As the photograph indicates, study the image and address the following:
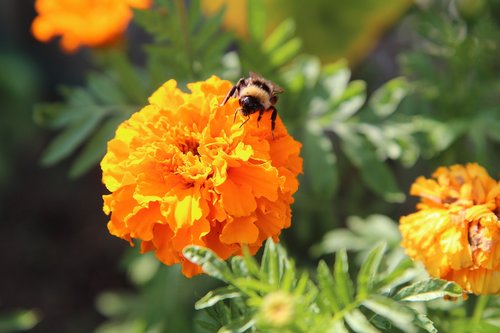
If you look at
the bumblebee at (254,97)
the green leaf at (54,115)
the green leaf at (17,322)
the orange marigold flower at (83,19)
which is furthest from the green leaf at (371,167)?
the green leaf at (17,322)

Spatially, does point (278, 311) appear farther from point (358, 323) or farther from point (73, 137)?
point (73, 137)

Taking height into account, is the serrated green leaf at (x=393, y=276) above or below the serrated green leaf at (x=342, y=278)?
below

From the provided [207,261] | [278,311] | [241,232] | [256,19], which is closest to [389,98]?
[256,19]

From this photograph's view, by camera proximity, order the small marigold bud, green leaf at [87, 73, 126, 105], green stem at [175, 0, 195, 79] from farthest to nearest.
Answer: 1. green leaf at [87, 73, 126, 105]
2. green stem at [175, 0, 195, 79]
3. the small marigold bud

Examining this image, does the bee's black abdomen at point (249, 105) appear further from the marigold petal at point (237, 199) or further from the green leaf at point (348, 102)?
the green leaf at point (348, 102)

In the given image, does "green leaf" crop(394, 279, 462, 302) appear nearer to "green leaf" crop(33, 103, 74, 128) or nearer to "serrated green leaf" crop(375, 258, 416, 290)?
"serrated green leaf" crop(375, 258, 416, 290)

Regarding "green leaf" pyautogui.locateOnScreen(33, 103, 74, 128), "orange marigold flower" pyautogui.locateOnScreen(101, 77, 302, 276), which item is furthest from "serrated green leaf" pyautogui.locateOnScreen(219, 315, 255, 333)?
"green leaf" pyautogui.locateOnScreen(33, 103, 74, 128)
